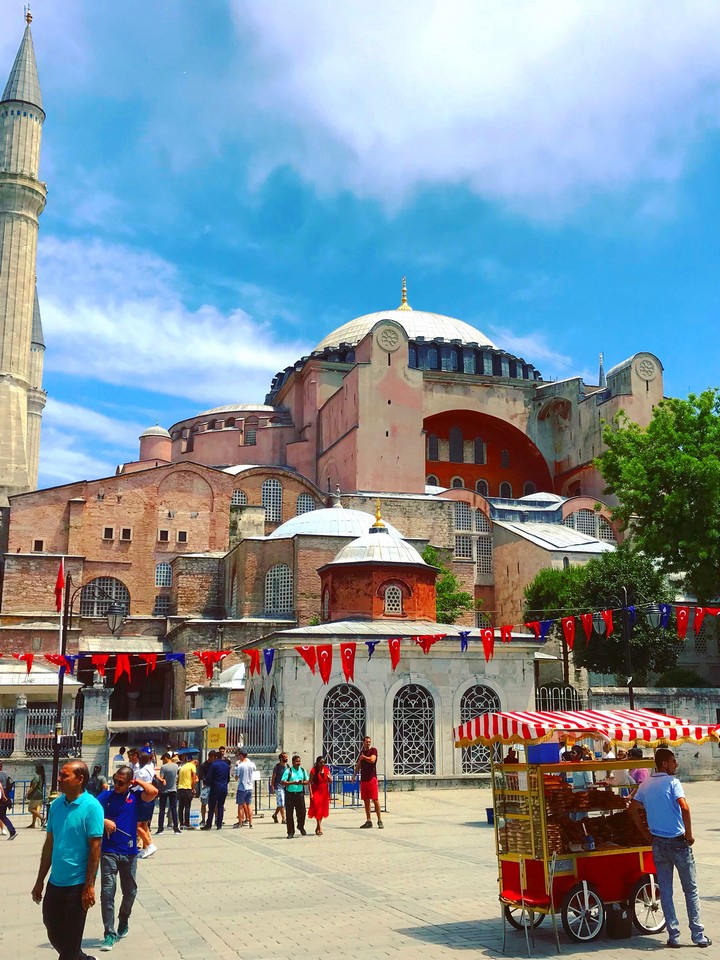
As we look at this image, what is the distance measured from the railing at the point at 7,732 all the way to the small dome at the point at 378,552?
9.32 m

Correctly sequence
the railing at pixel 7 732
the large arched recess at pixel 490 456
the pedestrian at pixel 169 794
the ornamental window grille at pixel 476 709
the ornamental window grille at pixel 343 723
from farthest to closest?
the large arched recess at pixel 490 456 < the ornamental window grille at pixel 476 709 < the ornamental window grille at pixel 343 723 < the railing at pixel 7 732 < the pedestrian at pixel 169 794

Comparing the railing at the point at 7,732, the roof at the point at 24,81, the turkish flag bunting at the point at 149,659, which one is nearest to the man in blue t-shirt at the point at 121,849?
the railing at the point at 7,732

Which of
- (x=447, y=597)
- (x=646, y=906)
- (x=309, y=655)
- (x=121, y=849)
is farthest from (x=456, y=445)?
(x=121, y=849)

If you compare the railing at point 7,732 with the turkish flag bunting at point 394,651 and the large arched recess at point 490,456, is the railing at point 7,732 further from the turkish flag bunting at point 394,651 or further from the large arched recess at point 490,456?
the large arched recess at point 490,456

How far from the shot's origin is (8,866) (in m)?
11.4

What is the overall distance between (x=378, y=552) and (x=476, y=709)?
5.32 m

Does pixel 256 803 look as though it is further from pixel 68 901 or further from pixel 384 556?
pixel 68 901

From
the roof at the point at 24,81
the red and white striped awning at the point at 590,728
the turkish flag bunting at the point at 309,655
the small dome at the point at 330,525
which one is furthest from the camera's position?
the roof at the point at 24,81

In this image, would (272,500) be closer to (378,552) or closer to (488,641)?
(378,552)

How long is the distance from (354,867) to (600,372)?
49.8m

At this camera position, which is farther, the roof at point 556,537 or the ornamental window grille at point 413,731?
the roof at point 556,537

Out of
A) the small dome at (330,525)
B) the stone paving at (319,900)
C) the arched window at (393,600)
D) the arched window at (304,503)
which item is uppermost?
the arched window at (304,503)

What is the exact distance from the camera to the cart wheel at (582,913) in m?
7.14

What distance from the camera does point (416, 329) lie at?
2147 inches
